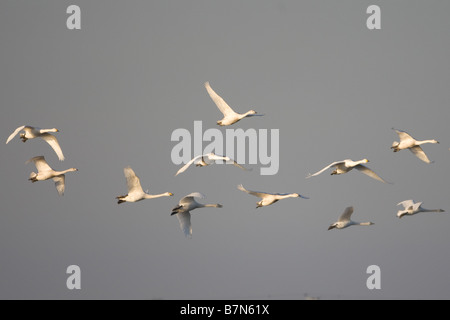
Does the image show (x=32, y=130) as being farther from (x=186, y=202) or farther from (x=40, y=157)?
(x=186, y=202)

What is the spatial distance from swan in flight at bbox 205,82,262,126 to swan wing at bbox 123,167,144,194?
4.57 meters

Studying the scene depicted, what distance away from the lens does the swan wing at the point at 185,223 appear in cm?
5169

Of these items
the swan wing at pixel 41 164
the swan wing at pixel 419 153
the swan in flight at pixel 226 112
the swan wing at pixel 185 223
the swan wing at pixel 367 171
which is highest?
the swan in flight at pixel 226 112

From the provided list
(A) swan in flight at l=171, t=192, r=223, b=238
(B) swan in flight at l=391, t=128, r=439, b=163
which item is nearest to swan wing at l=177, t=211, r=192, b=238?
(A) swan in flight at l=171, t=192, r=223, b=238

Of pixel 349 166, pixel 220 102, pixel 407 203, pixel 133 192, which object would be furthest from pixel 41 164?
pixel 407 203

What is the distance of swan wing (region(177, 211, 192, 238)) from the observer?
170ft

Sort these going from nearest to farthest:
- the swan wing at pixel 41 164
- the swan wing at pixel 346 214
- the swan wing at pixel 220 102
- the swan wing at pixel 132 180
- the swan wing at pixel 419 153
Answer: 1. the swan wing at pixel 132 180
2. the swan wing at pixel 220 102
3. the swan wing at pixel 41 164
4. the swan wing at pixel 346 214
5. the swan wing at pixel 419 153

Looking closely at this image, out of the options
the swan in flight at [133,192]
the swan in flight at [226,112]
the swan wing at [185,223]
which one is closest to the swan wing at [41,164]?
the swan in flight at [133,192]

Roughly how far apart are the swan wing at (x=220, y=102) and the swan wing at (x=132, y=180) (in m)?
4.89

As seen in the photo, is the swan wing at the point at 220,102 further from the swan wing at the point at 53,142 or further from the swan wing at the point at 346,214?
the swan wing at the point at 53,142

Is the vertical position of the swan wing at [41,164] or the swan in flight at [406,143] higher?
the swan in flight at [406,143]

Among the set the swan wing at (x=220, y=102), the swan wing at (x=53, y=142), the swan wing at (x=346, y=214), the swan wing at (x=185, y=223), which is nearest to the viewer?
the swan wing at (x=220, y=102)

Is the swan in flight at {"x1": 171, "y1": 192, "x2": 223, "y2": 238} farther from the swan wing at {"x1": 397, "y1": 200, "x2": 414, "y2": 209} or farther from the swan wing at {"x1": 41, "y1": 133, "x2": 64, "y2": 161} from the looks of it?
the swan wing at {"x1": 397, "y1": 200, "x2": 414, "y2": 209}

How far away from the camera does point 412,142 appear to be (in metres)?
53.1
